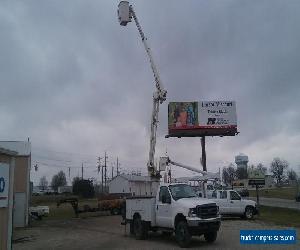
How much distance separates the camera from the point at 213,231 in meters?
18.6

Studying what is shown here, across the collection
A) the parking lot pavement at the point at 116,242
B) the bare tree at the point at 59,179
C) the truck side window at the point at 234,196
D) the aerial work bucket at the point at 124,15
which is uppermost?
the aerial work bucket at the point at 124,15

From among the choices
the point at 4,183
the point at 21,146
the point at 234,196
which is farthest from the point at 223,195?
the point at 4,183

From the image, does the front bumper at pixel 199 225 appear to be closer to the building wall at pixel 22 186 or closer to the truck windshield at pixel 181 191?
the truck windshield at pixel 181 191

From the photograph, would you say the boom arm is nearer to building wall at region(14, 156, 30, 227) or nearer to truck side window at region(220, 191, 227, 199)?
truck side window at region(220, 191, 227, 199)

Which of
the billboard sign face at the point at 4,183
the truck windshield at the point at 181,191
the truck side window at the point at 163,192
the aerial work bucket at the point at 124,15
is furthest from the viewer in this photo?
the aerial work bucket at the point at 124,15

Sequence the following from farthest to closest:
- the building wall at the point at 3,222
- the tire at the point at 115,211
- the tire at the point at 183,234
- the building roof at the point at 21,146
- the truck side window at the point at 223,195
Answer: the tire at the point at 115,211 → the building roof at the point at 21,146 → the truck side window at the point at 223,195 → the tire at the point at 183,234 → the building wall at the point at 3,222

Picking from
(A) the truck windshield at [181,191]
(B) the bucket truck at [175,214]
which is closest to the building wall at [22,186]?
(B) the bucket truck at [175,214]

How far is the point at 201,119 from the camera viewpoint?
5412cm

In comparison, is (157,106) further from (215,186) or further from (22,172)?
(22,172)

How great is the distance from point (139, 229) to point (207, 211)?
4422mm

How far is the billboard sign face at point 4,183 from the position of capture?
43.2 feet

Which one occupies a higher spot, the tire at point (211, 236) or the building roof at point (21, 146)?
the building roof at point (21, 146)

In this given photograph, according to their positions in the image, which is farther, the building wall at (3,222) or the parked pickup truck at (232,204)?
the parked pickup truck at (232,204)

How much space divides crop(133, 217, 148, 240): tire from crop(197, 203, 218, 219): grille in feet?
13.0
